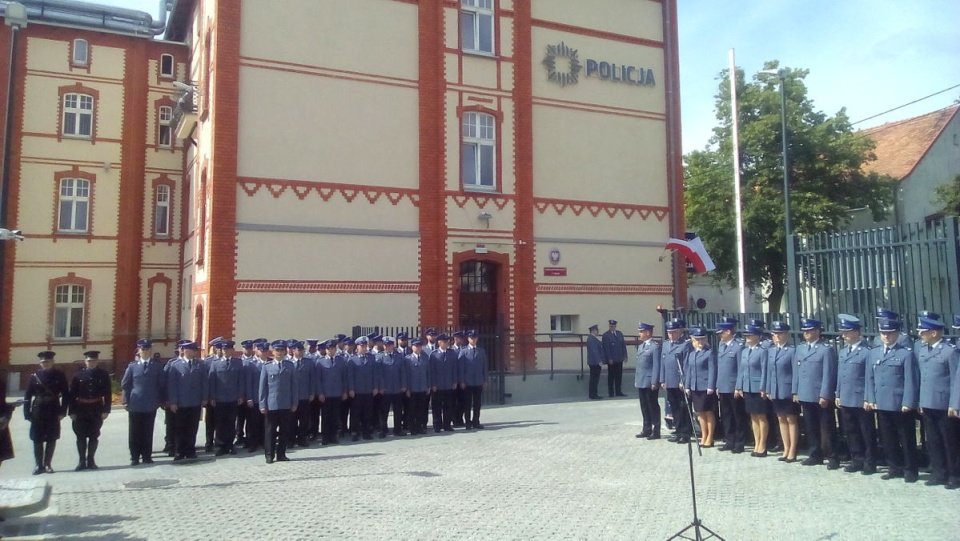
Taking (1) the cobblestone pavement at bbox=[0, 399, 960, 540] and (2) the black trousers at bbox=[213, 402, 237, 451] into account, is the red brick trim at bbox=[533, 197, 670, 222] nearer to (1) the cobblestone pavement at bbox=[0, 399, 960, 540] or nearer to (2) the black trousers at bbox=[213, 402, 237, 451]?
(1) the cobblestone pavement at bbox=[0, 399, 960, 540]

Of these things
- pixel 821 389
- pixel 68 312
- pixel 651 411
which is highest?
A: pixel 68 312

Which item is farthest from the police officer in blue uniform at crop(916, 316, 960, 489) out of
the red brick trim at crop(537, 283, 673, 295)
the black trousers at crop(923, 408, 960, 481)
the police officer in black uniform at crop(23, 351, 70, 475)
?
the red brick trim at crop(537, 283, 673, 295)

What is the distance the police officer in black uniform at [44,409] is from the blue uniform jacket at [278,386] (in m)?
2.76

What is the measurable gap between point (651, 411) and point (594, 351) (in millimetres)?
6055

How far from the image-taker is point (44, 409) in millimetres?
10477

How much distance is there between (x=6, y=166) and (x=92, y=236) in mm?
15800

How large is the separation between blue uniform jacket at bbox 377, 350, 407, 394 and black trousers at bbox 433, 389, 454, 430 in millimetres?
659

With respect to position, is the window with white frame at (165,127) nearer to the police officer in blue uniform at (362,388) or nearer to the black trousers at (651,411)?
the police officer in blue uniform at (362,388)

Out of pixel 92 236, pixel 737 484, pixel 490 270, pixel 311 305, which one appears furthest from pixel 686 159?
pixel 737 484

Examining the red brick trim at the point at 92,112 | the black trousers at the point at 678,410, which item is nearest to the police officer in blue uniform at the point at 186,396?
the black trousers at the point at 678,410

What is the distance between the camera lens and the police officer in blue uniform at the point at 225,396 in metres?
11.8

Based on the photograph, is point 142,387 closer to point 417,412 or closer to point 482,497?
point 417,412

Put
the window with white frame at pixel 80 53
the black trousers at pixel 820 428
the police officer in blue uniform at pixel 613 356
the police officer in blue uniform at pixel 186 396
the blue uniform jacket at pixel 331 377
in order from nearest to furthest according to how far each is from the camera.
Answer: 1. the black trousers at pixel 820 428
2. the police officer in blue uniform at pixel 186 396
3. the blue uniform jacket at pixel 331 377
4. the police officer in blue uniform at pixel 613 356
5. the window with white frame at pixel 80 53

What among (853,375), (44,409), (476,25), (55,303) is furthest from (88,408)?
(55,303)
